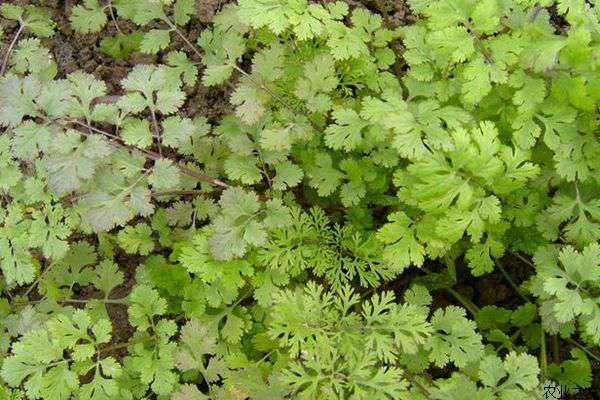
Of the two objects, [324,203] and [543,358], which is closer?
[543,358]

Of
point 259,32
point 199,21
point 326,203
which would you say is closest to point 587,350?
point 326,203

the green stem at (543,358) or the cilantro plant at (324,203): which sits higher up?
the cilantro plant at (324,203)

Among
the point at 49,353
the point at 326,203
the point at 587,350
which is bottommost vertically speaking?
the point at 49,353

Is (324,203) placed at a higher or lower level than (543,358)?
higher

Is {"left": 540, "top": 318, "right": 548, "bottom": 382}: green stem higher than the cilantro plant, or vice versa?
the cilantro plant

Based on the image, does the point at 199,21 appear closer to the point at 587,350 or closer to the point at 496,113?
the point at 496,113

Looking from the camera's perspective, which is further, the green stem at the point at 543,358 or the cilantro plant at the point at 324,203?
the green stem at the point at 543,358

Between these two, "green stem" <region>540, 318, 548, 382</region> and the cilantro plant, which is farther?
"green stem" <region>540, 318, 548, 382</region>

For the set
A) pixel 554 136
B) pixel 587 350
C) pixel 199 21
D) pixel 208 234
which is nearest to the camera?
pixel 554 136
